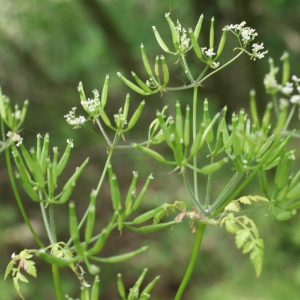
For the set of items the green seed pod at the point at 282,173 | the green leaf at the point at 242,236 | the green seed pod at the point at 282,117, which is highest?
the green seed pod at the point at 282,117

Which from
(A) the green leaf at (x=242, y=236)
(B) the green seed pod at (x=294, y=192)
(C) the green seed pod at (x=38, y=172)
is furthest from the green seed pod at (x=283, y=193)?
(C) the green seed pod at (x=38, y=172)

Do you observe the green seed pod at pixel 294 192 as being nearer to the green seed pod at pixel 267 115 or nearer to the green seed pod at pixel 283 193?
the green seed pod at pixel 283 193

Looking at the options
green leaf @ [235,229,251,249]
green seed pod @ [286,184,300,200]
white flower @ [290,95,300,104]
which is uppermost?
white flower @ [290,95,300,104]

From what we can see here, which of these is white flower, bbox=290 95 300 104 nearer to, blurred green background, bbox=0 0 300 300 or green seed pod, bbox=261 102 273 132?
green seed pod, bbox=261 102 273 132

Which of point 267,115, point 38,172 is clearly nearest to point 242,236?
point 267,115

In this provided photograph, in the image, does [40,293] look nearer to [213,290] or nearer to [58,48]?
[213,290]

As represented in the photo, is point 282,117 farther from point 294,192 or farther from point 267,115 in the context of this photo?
point 294,192

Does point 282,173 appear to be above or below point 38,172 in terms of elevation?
below

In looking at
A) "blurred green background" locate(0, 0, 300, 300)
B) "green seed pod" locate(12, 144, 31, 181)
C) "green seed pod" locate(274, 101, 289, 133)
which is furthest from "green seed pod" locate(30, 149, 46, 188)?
"blurred green background" locate(0, 0, 300, 300)
